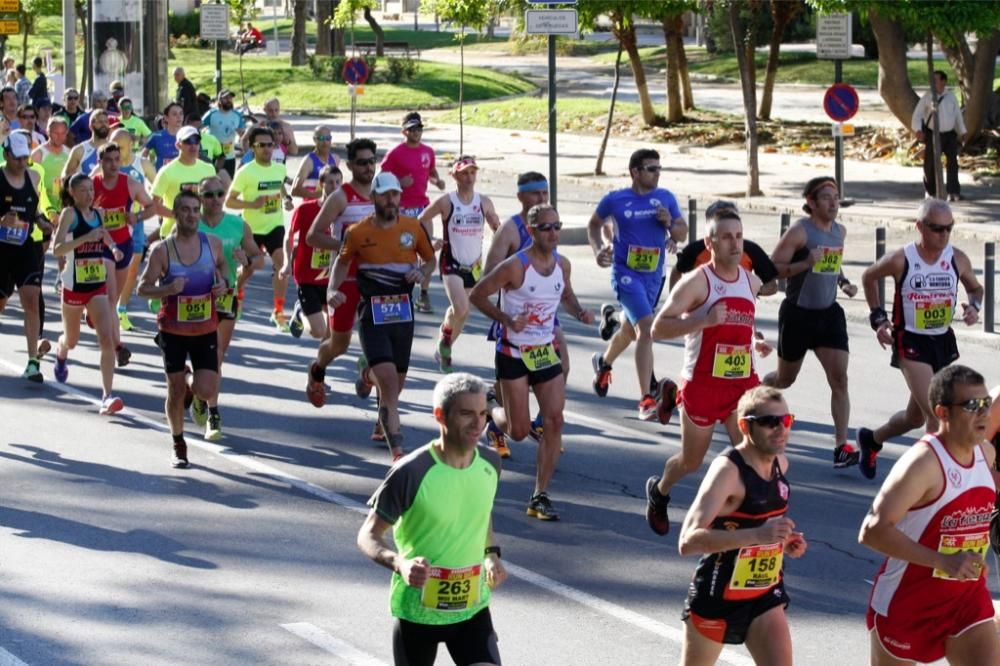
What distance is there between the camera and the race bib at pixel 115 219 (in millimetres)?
14820

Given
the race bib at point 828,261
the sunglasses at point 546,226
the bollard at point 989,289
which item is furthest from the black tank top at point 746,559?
the bollard at point 989,289

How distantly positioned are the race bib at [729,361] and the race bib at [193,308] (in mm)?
3658

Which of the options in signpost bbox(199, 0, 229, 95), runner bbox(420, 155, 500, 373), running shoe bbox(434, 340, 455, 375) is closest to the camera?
running shoe bbox(434, 340, 455, 375)

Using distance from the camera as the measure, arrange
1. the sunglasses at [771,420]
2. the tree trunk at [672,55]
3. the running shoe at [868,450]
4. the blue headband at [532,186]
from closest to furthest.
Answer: the sunglasses at [771,420], the running shoe at [868,450], the blue headband at [532,186], the tree trunk at [672,55]

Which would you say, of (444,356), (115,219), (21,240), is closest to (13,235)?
(21,240)

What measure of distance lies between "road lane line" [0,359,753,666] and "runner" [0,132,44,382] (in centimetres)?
112

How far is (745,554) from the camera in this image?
633 centimetres

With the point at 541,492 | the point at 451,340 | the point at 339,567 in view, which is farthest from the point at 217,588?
the point at 451,340

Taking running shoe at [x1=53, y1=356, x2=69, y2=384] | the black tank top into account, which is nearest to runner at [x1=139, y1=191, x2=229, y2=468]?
running shoe at [x1=53, y1=356, x2=69, y2=384]

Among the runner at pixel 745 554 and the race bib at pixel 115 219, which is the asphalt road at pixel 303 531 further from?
the runner at pixel 745 554

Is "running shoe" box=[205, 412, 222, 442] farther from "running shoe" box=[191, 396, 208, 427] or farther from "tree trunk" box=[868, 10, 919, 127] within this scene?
"tree trunk" box=[868, 10, 919, 127]

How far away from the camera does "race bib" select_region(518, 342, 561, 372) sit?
34.2ft

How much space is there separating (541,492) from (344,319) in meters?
2.75

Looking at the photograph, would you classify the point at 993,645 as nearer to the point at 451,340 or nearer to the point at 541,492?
the point at 541,492
